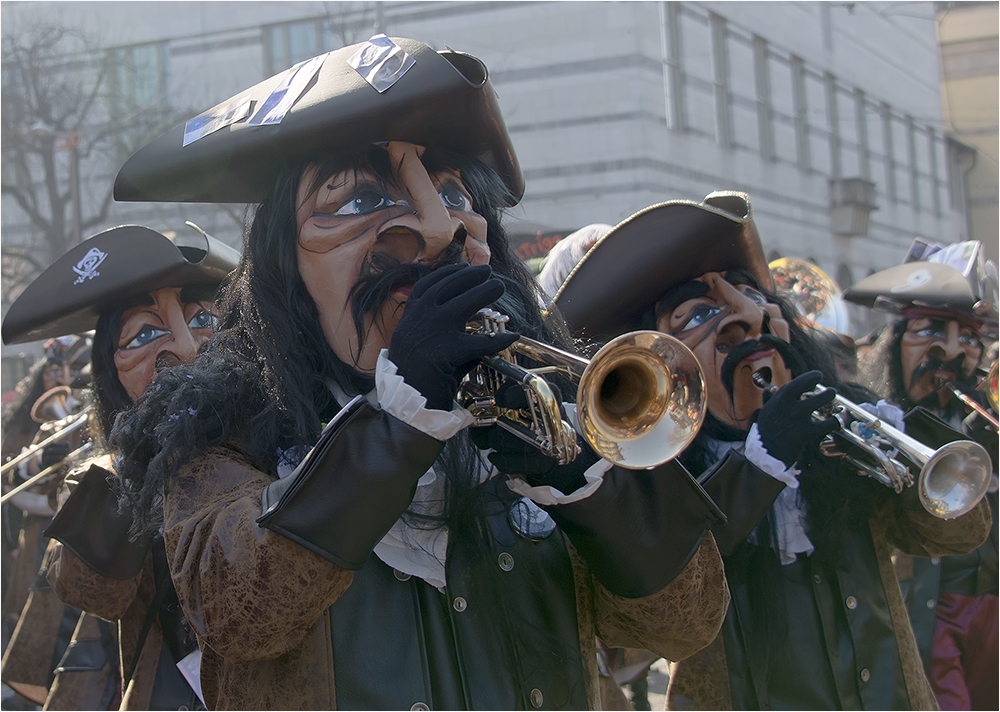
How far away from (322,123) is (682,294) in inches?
60.4

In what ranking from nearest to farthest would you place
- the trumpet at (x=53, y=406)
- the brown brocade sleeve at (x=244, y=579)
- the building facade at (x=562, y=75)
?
the brown brocade sleeve at (x=244, y=579), the trumpet at (x=53, y=406), the building facade at (x=562, y=75)

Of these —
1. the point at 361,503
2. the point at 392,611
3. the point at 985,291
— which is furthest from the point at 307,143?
the point at 985,291

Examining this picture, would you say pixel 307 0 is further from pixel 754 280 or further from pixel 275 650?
pixel 275 650

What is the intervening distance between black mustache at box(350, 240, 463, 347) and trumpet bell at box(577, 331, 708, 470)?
0.43 metres

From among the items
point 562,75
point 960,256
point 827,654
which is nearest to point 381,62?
point 827,654

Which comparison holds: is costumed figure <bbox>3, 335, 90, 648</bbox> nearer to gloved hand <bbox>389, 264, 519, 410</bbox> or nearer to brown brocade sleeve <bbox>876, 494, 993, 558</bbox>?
brown brocade sleeve <bbox>876, 494, 993, 558</bbox>

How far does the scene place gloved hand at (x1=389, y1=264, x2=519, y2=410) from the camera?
188cm

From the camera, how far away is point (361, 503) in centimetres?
184

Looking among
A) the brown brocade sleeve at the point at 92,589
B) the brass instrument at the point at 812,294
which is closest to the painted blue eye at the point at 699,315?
the brown brocade sleeve at the point at 92,589

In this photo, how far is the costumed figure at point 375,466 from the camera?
187 cm

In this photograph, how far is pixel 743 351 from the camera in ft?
10.4

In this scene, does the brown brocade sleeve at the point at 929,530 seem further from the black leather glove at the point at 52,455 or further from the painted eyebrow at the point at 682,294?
the black leather glove at the point at 52,455

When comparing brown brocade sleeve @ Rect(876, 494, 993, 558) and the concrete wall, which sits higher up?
brown brocade sleeve @ Rect(876, 494, 993, 558)

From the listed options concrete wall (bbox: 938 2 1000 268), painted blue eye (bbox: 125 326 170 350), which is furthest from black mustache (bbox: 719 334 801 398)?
concrete wall (bbox: 938 2 1000 268)
